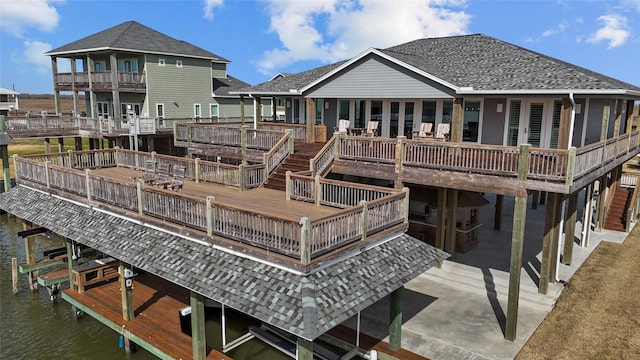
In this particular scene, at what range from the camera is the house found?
13281mm

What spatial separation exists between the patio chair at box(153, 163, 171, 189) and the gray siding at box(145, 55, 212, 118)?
2001 centimetres

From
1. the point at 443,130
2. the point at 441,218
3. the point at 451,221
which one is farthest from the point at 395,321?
the point at 443,130

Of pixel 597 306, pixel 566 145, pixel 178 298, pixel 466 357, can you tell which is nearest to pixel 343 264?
pixel 466 357

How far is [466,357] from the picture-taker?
11852 mm

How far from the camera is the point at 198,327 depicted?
11.3m

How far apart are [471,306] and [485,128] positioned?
7250 mm

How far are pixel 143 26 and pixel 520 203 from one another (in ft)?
125

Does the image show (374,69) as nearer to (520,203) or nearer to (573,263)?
(520,203)

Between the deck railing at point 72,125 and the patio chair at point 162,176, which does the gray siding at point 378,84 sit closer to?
the patio chair at point 162,176

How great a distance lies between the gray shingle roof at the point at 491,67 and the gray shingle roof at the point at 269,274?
23.3 feet

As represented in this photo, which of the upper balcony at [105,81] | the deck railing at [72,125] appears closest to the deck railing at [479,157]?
the deck railing at [72,125]

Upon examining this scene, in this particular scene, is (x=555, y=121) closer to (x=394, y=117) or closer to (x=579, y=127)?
(x=579, y=127)

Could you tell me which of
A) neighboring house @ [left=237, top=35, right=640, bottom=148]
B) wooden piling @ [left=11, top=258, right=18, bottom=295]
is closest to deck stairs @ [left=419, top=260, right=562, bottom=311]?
neighboring house @ [left=237, top=35, right=640, bottom=148]

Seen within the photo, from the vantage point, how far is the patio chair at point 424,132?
1877 centimetres
